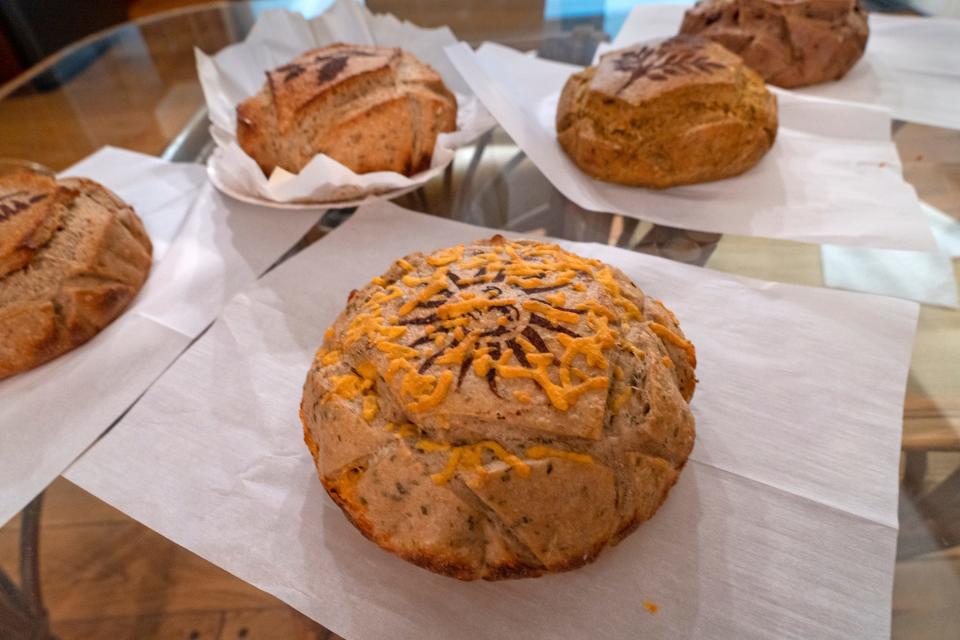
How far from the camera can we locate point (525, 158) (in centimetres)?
153

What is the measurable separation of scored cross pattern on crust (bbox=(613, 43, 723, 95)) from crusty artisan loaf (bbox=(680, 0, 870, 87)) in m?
0.33

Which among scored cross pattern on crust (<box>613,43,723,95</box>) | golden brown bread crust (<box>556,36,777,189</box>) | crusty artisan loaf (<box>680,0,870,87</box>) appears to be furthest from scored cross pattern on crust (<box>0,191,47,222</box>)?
crusty artisan loaf (<box>680,0,870,87</box>)

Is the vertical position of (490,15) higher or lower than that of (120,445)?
higher

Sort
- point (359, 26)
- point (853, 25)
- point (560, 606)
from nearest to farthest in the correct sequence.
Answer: point (560, 606) < point (853, 25) < point (359, 26)

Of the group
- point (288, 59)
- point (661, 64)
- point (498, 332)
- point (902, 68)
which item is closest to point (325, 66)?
point (288, 59)

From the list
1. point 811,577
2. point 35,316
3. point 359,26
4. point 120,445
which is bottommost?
point 811,577

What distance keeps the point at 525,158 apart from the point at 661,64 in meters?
0.39

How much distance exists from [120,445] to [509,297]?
69cm

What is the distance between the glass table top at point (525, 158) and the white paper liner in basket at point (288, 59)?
3.1 inches

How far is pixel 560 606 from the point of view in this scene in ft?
2.44

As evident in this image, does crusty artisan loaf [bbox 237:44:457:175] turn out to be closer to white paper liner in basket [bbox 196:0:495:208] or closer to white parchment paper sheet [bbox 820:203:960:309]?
white paper liner in basket [bbox 196:0:495:208]

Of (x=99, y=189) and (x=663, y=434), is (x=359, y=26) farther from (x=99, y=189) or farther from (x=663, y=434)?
(x=663, y=434)

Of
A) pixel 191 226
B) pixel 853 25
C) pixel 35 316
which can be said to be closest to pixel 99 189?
pixel 191 226

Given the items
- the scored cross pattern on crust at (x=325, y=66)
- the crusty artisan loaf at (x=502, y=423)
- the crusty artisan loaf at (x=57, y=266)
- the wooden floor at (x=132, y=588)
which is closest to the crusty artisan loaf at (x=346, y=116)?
the scored cross pattern on crust at (x=325, y=66)
